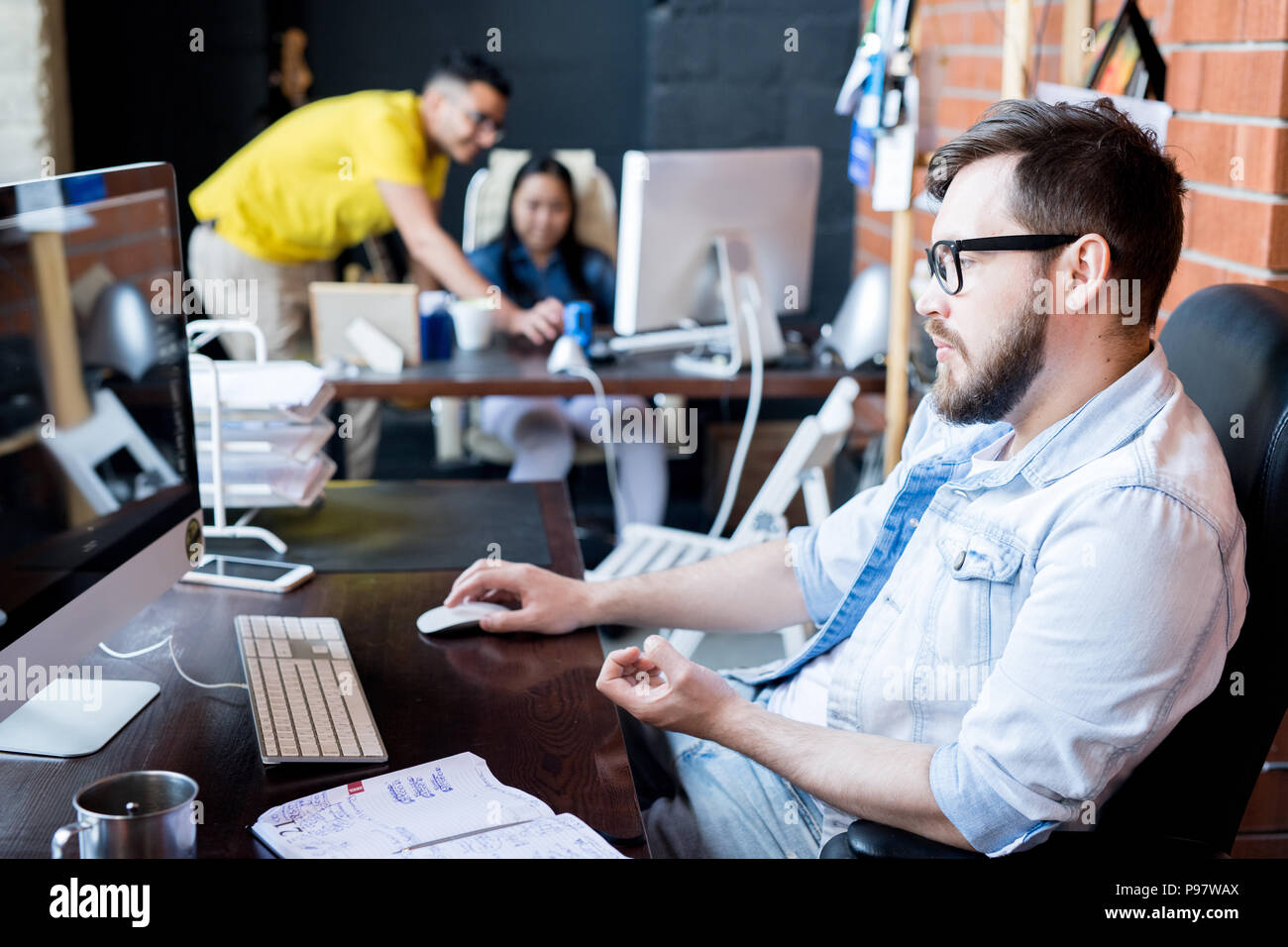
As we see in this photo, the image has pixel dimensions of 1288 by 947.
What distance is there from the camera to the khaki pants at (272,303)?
337 cm

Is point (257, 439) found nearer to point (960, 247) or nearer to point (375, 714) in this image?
point (375, 714)

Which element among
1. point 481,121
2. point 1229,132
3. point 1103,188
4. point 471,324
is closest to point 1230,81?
point 1229,132

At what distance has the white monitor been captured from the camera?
2648mm

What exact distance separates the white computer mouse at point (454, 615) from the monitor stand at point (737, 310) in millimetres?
1367

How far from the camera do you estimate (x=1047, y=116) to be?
1.20m

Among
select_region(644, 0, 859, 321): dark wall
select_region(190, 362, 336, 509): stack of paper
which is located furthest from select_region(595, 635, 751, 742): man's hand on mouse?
select_region(644, 0, 859, 321): dark wall

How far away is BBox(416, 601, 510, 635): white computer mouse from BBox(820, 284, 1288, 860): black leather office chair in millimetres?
494

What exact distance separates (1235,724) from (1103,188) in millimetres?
494

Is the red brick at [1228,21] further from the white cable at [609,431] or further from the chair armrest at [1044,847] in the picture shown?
the white cable at [609,431]

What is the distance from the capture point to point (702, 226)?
274 cm

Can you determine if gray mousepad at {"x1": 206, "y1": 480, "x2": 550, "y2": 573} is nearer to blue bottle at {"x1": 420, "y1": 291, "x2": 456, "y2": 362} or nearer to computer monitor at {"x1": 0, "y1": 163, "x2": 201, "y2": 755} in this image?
computer monitor at {"x1": 0, "y1": 163, "x2": 201, "y2": 755}

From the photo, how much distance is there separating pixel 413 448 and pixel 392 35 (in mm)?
1365
